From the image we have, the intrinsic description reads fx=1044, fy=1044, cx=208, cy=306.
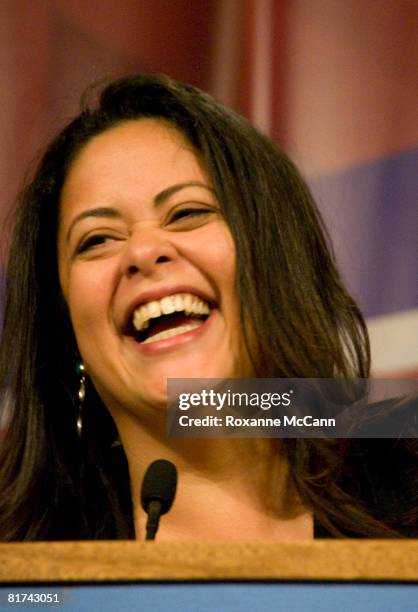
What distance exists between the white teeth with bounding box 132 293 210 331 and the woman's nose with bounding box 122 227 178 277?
3cm

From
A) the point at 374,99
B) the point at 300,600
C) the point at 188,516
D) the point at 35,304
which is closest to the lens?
the point at 300,600

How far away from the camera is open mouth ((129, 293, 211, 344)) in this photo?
3.27ft

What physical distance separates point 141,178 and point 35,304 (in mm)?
196

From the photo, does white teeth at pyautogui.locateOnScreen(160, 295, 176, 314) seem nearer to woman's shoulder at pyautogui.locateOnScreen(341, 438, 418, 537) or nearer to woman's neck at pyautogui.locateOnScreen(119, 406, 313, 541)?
woman's neck at pyautogui.locateOnScreen(119, 406, 313, 541)

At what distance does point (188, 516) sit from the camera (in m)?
0.98

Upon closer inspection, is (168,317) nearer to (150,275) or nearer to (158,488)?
(150,275)

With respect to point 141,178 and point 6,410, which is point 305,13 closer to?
point 141,178

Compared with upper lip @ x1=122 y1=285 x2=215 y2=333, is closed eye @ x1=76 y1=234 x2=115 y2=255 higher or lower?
higher

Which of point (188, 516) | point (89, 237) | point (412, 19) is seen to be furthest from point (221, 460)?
point (412, 19)

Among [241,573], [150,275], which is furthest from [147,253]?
[241,573]

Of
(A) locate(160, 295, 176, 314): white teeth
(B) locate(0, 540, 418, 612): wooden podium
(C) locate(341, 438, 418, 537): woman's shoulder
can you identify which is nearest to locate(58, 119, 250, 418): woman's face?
(A) locate(160, 295, 176, 314): white teeth

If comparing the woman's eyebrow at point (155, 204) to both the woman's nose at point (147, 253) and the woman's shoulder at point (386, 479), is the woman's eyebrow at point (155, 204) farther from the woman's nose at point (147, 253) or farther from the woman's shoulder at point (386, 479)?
the woman's shoulder at point (386, 479)

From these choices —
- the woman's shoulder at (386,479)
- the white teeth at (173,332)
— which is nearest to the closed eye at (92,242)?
the white teeth at (173,332)

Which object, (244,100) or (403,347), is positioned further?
(244,100)
